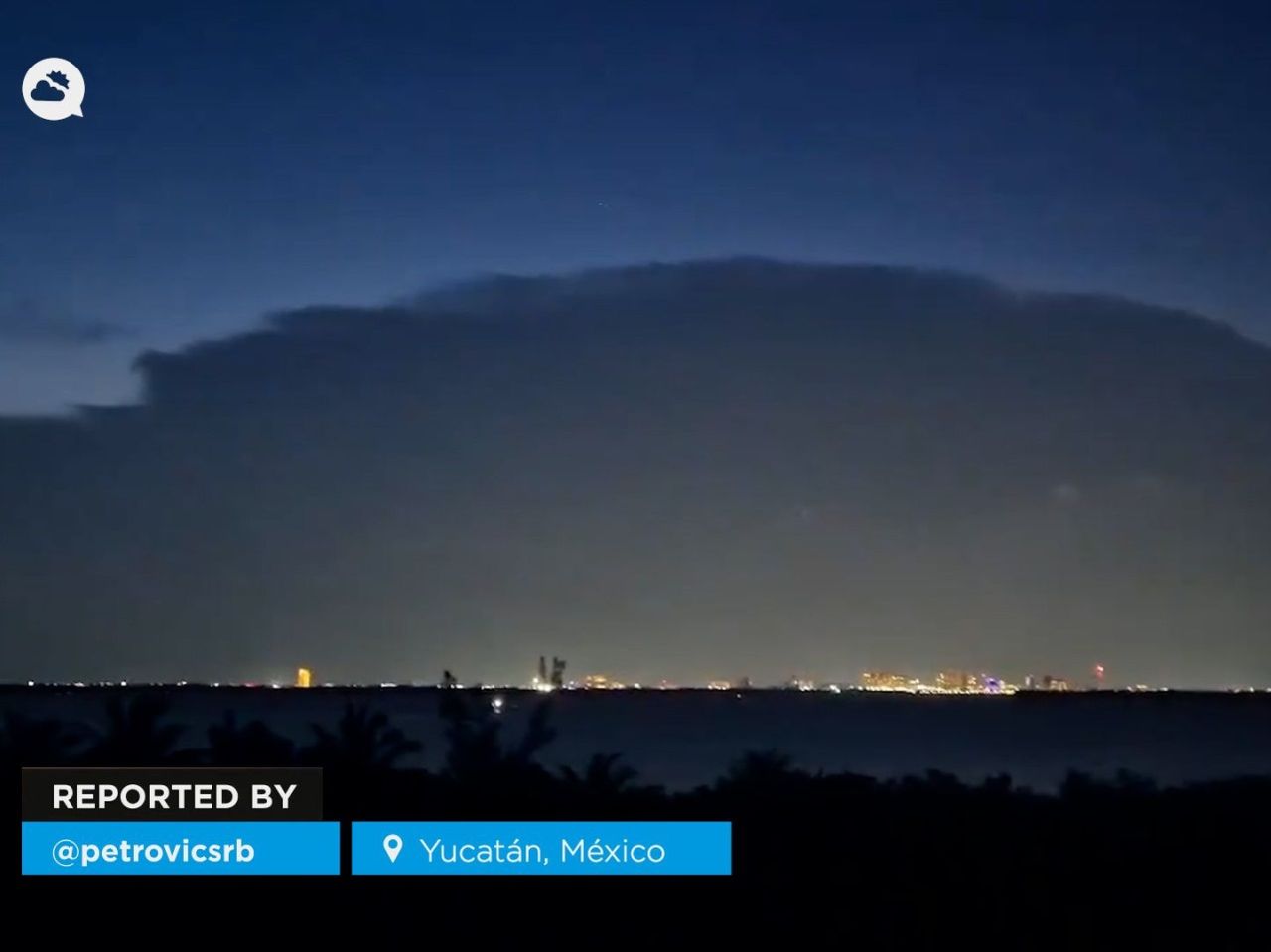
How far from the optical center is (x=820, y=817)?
18047 mm

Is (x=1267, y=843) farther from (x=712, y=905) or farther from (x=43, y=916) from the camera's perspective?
(x=43, y=916)

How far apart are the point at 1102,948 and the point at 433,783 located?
794cm

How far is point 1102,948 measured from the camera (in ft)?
46.1

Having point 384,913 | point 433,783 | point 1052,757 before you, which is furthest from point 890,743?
point 384,913

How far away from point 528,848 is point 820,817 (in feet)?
16.2

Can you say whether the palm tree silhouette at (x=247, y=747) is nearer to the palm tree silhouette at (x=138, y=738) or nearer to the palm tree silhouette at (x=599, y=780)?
the palm tree silhouette at (x=138, y=738)

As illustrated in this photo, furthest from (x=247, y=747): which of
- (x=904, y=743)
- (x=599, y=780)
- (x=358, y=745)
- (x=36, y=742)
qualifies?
(x=904, y=743)

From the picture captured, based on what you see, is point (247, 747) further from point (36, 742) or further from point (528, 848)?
point (528, 848)

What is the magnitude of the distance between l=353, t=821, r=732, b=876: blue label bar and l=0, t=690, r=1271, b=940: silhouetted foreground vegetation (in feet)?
1.88

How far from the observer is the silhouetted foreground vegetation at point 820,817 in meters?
15.0

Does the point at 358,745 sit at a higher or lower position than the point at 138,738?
lower

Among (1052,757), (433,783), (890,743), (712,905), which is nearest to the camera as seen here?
(712,905)

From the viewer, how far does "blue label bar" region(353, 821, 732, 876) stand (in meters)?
13.9

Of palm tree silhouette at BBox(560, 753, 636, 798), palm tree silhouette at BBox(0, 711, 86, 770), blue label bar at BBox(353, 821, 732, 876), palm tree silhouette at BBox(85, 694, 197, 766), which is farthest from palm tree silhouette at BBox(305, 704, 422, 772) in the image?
blue label bar at BBox(353, 821, 732, 876)
